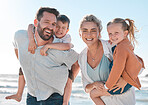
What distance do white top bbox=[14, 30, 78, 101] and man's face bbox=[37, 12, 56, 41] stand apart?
0.66ft

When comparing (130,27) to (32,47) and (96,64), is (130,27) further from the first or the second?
(32,47)

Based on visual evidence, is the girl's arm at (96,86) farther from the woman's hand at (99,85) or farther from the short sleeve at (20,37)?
the short sleeve at (20,37)

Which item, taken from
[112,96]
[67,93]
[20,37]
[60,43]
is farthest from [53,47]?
[112,96]

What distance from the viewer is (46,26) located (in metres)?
3.03

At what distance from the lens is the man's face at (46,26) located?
9.95 feet

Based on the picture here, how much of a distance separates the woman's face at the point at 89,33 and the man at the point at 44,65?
0.36 m

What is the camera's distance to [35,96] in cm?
315

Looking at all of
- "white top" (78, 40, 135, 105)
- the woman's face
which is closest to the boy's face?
the woman's face

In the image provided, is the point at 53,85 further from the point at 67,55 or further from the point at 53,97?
the point at 67,55

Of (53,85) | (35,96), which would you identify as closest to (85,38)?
(53,85)

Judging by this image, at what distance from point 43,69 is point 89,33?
0.85 m

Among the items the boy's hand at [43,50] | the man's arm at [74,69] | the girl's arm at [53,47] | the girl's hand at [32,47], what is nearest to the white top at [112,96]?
the man's arm at [74,69]

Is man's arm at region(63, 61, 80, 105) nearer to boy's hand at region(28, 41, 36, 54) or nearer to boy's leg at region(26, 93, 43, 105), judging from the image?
boy's leg at region(26, 93, 43, 105)

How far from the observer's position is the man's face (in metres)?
3.03
